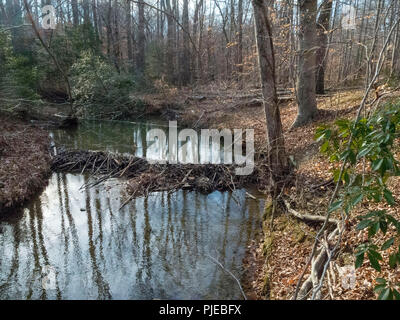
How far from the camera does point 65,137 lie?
14.7 meters

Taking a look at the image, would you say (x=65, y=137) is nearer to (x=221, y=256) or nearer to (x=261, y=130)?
(x=261, y=130)

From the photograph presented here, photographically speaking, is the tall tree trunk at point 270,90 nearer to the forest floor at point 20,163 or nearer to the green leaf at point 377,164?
the green leaf at point 377,164

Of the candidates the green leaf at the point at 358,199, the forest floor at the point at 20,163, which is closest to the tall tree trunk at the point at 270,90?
the green leaf at the point at 358,199

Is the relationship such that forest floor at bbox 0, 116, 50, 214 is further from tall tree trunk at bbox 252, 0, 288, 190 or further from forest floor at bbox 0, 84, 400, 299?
tall tree trunk at bbox 252, 0, 288, 190

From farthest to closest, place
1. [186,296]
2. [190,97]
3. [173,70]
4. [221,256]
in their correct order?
[173,70], [190,97], [221,256], [186,296]

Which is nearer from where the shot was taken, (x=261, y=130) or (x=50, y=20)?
(x=261, y=130)

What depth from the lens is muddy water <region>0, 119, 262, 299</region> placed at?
495cm

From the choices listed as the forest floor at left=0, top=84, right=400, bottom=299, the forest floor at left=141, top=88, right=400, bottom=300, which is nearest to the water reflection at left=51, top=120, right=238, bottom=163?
the forest floor at left=0, top=84, right=400, bottom=299

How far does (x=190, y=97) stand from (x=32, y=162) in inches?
462

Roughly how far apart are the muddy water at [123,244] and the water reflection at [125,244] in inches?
0.7

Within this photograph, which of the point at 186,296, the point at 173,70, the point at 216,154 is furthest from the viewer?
the point at 173,70

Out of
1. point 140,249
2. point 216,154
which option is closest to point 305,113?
point 216,154

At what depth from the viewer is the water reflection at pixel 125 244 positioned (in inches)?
195
